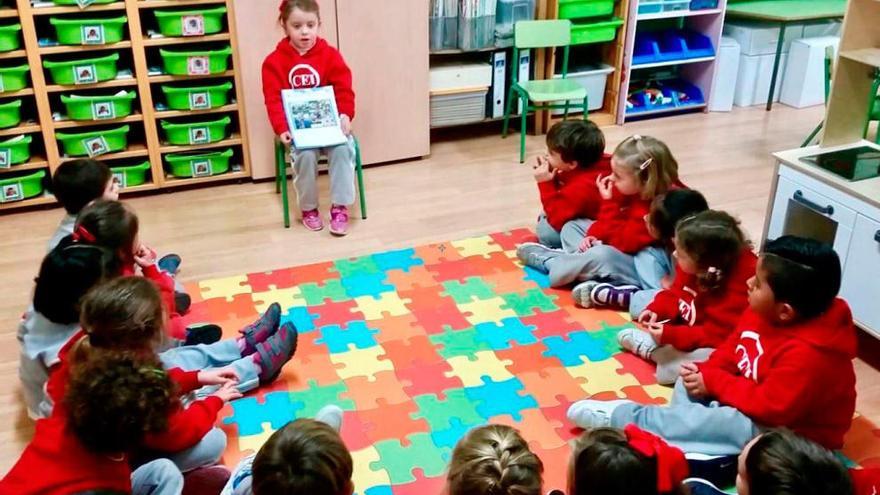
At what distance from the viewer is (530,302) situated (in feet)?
9.55

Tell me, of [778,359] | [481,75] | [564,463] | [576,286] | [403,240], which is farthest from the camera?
[481,75]

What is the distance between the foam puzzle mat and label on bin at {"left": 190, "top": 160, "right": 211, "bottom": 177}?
0.99m

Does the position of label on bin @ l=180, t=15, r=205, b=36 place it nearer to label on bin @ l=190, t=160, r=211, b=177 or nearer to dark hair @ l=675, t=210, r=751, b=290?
label on bin @ l=190, t=160, r=211, b=177

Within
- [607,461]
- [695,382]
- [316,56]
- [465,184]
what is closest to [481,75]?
[465,184]

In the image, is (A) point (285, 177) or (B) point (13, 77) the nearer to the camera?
(B) point (13, 77)

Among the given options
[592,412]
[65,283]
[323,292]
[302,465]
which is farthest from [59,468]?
[323,292]

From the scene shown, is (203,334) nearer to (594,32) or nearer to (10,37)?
(10,37)

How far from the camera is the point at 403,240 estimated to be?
3.40 m

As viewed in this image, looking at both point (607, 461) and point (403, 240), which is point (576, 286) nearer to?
point (403, 240)

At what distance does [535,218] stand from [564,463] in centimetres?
161

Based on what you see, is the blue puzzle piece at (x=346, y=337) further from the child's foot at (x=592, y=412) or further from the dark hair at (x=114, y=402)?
the dark hair at (x=114, y=402)

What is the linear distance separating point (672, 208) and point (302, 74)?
1761 millimetres

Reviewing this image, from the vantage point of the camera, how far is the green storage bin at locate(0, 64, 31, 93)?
3.42 metres

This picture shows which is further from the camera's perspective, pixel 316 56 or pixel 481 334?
pixel 316 56
